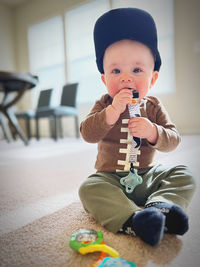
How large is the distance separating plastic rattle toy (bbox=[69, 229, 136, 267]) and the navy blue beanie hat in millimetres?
427

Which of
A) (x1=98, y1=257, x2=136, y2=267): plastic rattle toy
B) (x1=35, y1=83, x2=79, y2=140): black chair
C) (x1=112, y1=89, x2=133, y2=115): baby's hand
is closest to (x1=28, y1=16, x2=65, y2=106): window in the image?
(x1=35, y1=83, x2=79, y2=140): black chair

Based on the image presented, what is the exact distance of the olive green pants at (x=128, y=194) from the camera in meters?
0.41

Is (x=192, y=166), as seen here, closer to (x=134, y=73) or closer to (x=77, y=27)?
(x=134, y=73)

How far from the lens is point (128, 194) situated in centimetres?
52

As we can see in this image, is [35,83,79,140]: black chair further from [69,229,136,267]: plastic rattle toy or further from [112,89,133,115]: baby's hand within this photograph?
[69,229,136,267]: plastic rattle toy

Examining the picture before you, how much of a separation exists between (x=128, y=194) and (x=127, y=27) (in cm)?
40

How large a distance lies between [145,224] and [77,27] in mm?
3092

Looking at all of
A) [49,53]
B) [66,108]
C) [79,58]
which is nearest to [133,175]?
[66,108]

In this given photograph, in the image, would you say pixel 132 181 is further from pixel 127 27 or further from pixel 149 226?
pixel 127 27

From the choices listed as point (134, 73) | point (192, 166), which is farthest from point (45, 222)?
point (192, 166)

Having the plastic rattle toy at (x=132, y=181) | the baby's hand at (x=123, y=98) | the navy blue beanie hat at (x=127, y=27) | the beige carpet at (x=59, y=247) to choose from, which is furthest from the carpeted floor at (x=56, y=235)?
the navy blue beanie hat at (x=127, y=27)

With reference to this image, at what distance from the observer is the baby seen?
1.44 ft

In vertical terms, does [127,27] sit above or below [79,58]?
below

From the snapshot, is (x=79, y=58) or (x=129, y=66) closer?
(x=129, y=66)
